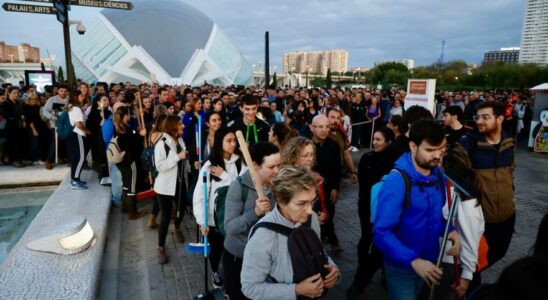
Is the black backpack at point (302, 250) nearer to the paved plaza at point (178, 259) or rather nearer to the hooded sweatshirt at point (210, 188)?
the hooded sweatshirt at point (210, 188)

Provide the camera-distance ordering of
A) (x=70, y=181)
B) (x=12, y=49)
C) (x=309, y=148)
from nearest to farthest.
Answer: (x=309, y=148) → (x=70, y=181) → (x=12, y=49)

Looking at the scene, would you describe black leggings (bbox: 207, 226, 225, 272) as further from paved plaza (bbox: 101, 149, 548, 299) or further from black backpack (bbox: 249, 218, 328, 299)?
black backpack (bbox: 249, 218, 328, 299)

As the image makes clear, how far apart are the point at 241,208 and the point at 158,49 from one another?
45105 millimetres

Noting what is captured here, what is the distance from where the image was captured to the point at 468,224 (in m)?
2.40

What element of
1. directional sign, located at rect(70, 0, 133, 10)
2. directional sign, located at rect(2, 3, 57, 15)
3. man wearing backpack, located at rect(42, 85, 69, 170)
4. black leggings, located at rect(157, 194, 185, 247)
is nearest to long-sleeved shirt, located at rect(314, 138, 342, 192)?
black leggings, located at rect(157, 194, 185, 247)

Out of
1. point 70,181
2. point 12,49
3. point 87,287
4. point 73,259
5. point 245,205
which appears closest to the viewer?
point 245,205

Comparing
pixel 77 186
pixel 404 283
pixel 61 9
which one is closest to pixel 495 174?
pixel 404 283

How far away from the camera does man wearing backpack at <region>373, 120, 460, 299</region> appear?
2293mm

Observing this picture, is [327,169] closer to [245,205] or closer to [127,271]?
[245,205]

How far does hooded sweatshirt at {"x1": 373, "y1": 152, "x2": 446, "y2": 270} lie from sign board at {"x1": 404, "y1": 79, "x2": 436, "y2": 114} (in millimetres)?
7442

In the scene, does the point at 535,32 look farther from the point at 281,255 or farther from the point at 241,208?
the point at 281,255

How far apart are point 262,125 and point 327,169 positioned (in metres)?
1.44

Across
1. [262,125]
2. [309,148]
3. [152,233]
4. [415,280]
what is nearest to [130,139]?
[152,233]

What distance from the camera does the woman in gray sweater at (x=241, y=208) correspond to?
8.61 ft
